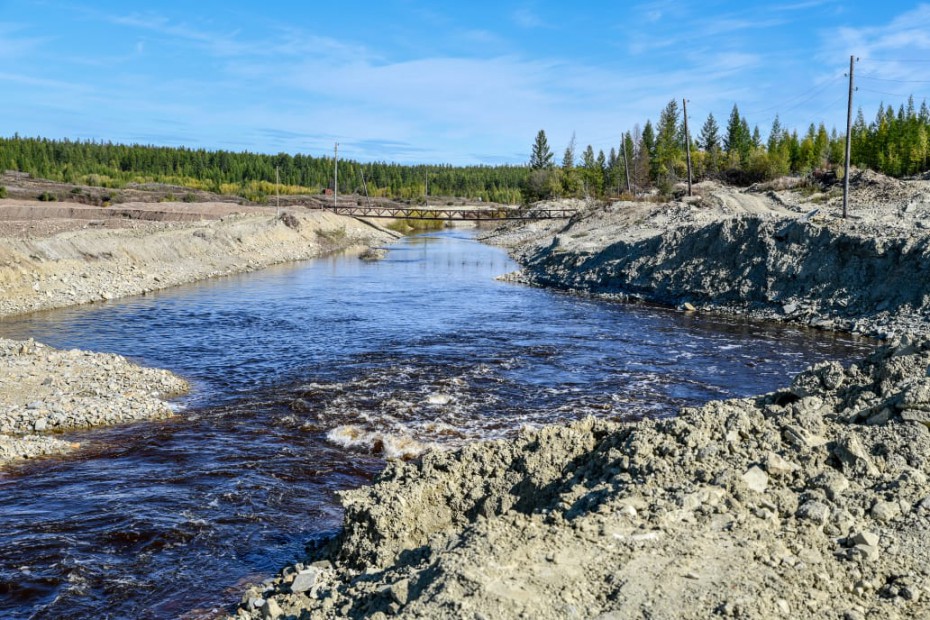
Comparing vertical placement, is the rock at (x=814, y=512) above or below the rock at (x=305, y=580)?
above

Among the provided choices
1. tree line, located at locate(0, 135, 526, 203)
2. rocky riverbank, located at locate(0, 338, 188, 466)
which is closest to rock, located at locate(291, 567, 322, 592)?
rocky riverbank, located at locate(0, 338, 188, 466)

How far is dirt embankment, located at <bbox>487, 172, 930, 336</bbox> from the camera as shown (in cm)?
2511

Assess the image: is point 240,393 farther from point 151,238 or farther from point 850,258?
point 151,238

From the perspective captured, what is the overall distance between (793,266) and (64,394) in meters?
26.2

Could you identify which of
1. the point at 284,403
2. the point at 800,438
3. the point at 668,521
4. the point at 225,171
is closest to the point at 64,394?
the point at 284,403

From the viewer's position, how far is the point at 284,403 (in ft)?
52.9

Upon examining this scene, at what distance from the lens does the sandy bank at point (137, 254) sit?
30.0 m

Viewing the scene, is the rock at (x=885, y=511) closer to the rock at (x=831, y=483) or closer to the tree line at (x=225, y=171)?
the rock at (x=831, y=483)

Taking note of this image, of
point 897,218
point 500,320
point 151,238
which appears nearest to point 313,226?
point 151,238

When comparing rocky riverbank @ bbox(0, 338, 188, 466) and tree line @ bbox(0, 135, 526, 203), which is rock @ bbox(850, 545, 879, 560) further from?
tree line @ bbox(0, 135, 526, 203)

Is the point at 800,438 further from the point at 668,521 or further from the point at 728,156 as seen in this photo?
the point at 728,156

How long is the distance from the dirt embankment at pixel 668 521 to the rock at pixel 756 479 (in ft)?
0.04

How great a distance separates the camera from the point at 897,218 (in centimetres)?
3456

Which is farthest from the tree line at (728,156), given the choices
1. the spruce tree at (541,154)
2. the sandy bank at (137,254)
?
the sandy bank at (137,254)
